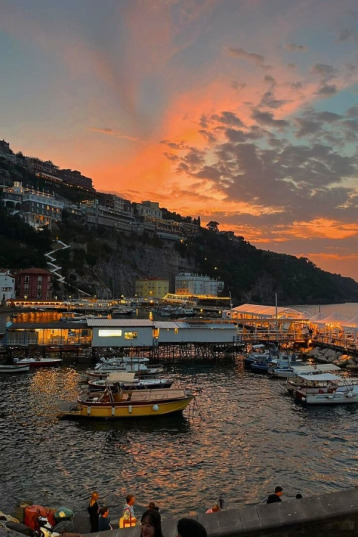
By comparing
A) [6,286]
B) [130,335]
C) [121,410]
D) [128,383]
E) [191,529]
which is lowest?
[121,410]

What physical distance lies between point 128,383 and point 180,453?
45.1 ft

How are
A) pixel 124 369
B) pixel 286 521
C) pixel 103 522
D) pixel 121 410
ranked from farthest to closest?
pixel 124 369 → pixel 121 410 → pixel 103 522 → pixel 286 521

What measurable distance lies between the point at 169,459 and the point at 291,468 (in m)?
7.50

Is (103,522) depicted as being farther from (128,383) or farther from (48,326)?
(48,326)

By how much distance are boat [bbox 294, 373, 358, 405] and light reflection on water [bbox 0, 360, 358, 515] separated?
113cm

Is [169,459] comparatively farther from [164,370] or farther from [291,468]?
[164,370]

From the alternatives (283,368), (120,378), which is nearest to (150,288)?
(283,368)

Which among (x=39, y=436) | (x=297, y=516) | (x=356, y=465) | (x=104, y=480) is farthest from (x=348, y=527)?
(x=39, y=436)

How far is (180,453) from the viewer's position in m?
28.3

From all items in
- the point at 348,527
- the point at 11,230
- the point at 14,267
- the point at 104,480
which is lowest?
the point at 104,480

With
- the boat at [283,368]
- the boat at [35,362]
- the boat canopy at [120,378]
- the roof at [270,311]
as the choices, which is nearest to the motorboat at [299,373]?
the boat at [283,368]

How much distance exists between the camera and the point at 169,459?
2728 cm

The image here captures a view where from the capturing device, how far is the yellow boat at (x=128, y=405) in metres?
35.2

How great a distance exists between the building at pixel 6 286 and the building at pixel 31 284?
7.66 m
